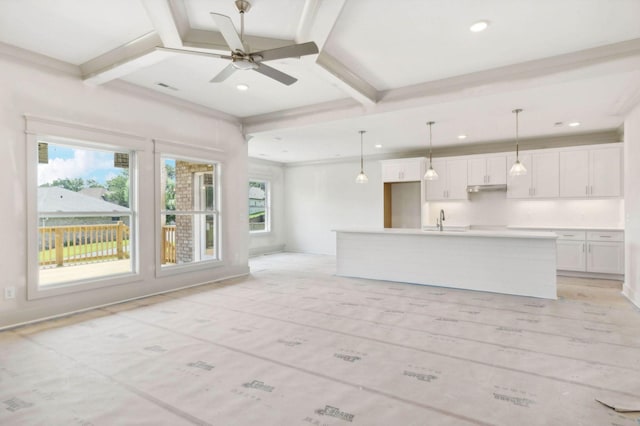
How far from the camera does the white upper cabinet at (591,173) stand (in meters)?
6.21

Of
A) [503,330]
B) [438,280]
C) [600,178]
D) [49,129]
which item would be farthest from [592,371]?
[49,129]

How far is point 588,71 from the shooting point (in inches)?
142

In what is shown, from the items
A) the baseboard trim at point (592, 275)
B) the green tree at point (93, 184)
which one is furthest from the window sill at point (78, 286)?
the baseboard trim at point (592, 275)

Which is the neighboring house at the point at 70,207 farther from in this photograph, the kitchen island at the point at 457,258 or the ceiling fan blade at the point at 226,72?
the kitchen island at the point at 457,258

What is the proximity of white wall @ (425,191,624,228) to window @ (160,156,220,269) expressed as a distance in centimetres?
489

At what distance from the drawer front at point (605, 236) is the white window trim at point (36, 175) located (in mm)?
7503

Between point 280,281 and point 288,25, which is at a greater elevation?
point 288,25

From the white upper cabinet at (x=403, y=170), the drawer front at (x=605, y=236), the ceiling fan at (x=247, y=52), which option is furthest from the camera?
the white upper cabinet at (x=403, y=170)

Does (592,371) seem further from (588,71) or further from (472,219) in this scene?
(472,219)

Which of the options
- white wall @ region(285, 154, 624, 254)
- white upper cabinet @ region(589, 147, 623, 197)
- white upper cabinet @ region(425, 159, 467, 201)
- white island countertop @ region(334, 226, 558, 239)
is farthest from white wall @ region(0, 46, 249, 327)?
white upper cabinet @ region(589, 147, 623, 197)

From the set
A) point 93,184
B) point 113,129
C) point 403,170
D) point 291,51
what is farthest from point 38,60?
point 403,170

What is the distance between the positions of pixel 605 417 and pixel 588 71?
3319 mm

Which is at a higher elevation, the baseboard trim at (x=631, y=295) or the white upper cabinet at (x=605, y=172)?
the white upper cabinet at (x=605, y=172)

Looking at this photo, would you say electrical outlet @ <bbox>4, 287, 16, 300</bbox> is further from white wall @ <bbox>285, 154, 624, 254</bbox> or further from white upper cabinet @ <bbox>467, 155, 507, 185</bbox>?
white upper cabinet @ <bbox>467, 155, 507, 185</bbox>
